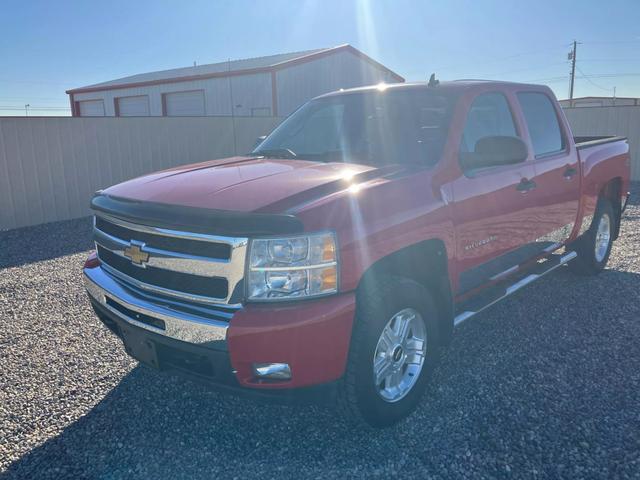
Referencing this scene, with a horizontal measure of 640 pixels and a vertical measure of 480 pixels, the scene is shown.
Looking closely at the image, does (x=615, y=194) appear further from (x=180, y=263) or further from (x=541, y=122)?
(x=180, y=263)

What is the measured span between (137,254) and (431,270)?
1.68 m

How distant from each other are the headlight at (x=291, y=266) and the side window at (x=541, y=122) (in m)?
2.67

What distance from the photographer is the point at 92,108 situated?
27922 mm

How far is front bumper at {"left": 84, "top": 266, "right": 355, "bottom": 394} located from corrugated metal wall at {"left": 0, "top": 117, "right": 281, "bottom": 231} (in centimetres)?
818

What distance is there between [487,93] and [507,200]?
2.81 feet

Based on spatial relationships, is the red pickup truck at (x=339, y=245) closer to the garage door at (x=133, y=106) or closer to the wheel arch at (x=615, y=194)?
the wheel arch at (x=615, y=194)

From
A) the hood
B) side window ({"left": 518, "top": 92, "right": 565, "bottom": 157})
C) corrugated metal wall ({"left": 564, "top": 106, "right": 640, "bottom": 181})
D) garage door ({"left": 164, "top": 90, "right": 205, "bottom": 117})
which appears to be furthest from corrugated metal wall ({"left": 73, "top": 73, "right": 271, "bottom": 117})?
the hood

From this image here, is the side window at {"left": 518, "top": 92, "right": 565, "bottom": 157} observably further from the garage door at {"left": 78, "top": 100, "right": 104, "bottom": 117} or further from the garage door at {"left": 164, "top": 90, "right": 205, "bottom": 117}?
the garage door at {"left": 78, "top": 100, "right": 104, "bottom": 117}

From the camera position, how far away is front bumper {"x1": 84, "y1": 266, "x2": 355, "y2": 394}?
2.31 m

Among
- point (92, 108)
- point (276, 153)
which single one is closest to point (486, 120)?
point (276, 153)

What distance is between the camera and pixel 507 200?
3.70 meters

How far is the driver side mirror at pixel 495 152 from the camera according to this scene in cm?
329

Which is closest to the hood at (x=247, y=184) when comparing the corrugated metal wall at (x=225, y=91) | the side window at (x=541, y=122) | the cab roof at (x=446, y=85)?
the cab roof at (x=446, y=85)

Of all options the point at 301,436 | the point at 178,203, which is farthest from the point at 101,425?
the point at 178,203
